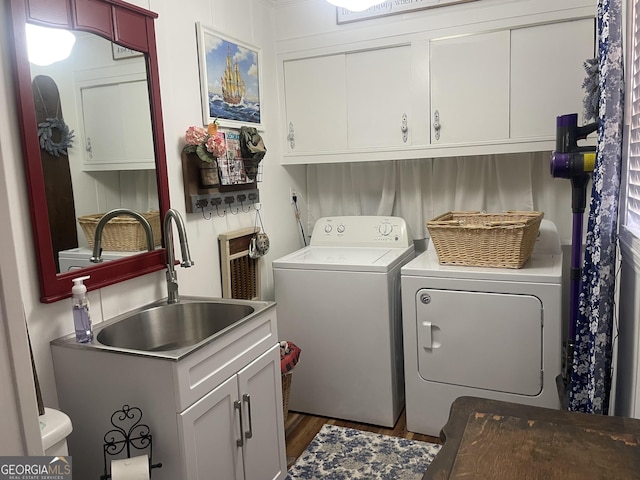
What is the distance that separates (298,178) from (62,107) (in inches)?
71.5

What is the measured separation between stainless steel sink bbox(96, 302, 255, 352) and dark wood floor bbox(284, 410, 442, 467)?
0.88 metres

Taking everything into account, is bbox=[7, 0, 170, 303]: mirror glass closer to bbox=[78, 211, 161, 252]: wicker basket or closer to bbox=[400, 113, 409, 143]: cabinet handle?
bbox=[78, 211, 161, 252]: wicker basket

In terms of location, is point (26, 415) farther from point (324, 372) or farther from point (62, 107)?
point (324, 372)

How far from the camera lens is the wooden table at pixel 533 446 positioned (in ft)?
3.20

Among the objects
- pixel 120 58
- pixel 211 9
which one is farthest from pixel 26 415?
pixel 211 9

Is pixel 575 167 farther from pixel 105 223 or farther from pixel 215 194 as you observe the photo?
pixel 105 223

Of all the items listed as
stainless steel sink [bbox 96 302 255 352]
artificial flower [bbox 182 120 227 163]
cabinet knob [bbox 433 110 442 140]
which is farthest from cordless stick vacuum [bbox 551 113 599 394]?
artificial flower [bbox 182 120 227 163]

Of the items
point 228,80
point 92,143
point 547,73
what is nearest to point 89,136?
point 92,143

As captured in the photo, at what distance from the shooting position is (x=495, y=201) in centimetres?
304

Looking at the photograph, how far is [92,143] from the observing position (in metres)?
1.87

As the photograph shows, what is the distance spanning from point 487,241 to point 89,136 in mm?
1838

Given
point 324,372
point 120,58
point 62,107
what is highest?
point 120,58

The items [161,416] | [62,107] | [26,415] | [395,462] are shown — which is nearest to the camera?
[26,415]

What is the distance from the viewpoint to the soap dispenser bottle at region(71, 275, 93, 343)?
5.60ft
